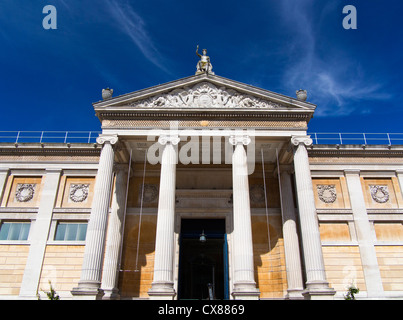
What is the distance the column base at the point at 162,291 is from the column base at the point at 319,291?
247 inches

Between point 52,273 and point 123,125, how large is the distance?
9.69 m

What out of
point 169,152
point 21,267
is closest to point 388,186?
point 169,152

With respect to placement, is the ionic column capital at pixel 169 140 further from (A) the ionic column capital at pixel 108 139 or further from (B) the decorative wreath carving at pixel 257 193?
(B) the decorative wreath carving at pixel 257 193

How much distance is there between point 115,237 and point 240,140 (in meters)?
9.26

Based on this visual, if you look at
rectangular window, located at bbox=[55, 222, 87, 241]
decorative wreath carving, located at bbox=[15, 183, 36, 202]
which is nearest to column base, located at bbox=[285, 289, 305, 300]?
rectangular window, located at bbox=[55, 222, 87, 241]

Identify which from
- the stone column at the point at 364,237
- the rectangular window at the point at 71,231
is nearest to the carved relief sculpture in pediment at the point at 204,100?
the stone column at the point at 364,237

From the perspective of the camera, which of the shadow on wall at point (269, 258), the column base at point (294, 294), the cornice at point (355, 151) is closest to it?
the column base at point (294, 294)

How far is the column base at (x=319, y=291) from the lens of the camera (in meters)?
15.1

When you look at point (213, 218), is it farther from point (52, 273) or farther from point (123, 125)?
point (52, 273)

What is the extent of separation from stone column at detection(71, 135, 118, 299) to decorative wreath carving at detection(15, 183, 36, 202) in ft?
22.8

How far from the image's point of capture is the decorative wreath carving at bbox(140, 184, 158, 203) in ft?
72.9

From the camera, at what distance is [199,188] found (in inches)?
887

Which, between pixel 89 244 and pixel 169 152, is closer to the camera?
pixel 89 244

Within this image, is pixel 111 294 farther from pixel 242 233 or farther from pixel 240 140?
pixel 240 140
